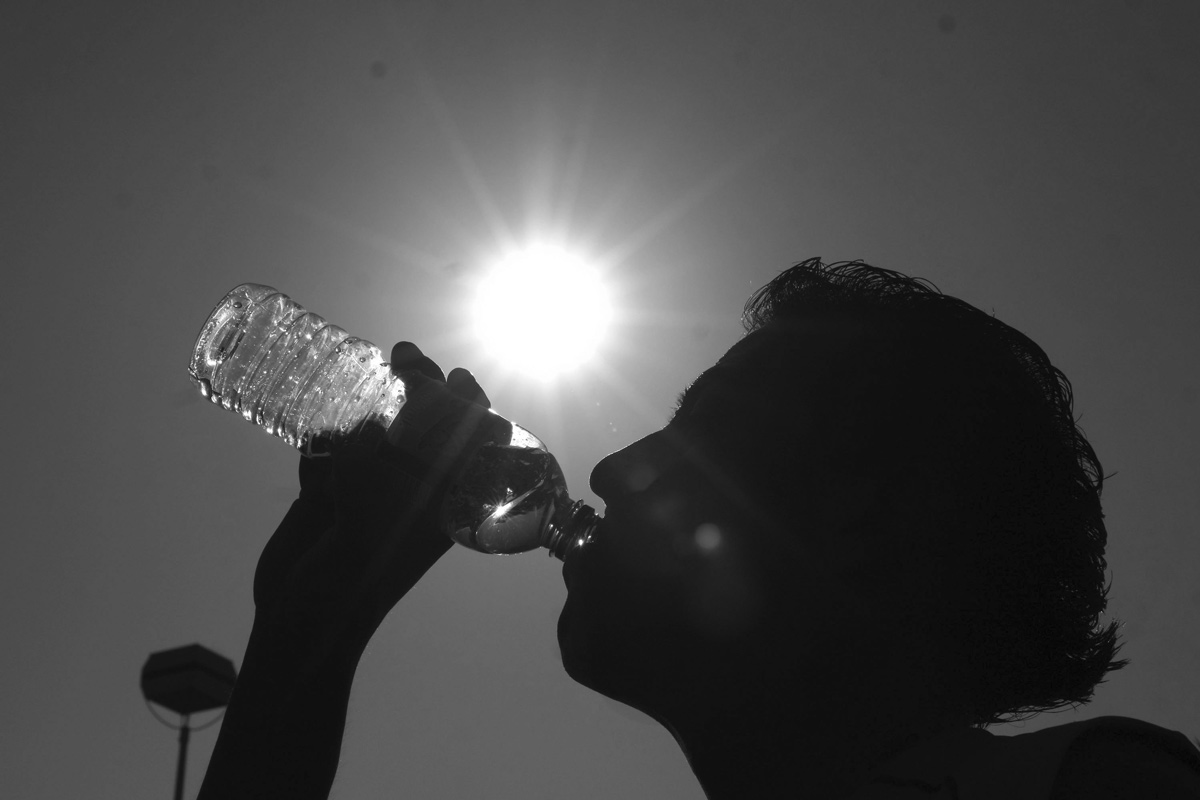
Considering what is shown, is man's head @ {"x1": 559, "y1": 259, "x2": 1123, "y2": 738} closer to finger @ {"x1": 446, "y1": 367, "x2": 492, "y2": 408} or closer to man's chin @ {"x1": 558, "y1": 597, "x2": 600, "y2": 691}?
man's chin @ {"x1": 558, "y1": 597, "x2": 600, "y2": 691}

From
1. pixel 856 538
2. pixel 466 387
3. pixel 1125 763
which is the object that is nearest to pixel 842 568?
pixel 856 538

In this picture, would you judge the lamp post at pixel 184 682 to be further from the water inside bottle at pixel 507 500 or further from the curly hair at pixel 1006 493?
the curly hair at pixel 1006 493

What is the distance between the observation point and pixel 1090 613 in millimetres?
1732

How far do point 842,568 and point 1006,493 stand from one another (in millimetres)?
324

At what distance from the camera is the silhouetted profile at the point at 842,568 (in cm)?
153

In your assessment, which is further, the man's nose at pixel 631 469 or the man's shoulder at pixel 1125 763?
the man's nose at pixel 631 469

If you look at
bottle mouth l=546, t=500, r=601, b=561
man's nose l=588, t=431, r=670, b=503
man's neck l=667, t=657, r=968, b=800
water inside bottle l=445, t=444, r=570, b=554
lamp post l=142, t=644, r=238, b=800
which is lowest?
man's neck l=667, t=657, r=968, b=800

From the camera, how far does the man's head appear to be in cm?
157

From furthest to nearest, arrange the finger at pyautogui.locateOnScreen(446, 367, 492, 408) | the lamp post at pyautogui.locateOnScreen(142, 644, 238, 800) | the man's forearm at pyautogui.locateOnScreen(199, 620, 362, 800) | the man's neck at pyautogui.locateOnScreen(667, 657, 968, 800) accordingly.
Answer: the lamp post at pyautogui.locateOnScreen(142, 644, 238, 800) → the finger at pyautogui.locateOnScreen(446, 367, 492, 408) → the man's forearm at pyautogui.locateOnScreen(199, 620, 362, 800) → the man's neck at pyautogui.locateOnScreen(667, 657, 968, 800)

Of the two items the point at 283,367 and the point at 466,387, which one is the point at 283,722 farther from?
the point at 283,367

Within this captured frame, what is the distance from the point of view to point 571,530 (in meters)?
2.51

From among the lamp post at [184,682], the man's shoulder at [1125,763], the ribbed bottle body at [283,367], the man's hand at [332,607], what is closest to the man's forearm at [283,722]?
the man's hand at [332,607]

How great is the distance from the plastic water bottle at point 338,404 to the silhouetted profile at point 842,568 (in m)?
0.70

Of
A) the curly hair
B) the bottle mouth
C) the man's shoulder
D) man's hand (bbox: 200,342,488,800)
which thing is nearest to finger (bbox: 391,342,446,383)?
man's hand (bbox: 200,342,488,800)
